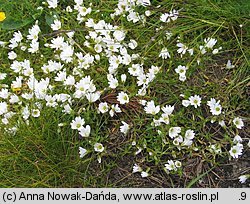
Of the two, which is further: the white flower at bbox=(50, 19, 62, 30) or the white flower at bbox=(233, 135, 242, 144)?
the white flower at bbox=(50, 19, 62, 30)

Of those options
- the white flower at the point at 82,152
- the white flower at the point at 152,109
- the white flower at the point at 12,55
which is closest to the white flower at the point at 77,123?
the white flower at the point at 82,152

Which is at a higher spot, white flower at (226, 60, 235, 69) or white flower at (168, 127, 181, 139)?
white flower at (226, 60, 235, 69)

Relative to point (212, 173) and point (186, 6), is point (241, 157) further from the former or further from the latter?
point (186, 6)

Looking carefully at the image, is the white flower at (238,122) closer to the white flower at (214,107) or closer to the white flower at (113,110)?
the white flower at (214,107)

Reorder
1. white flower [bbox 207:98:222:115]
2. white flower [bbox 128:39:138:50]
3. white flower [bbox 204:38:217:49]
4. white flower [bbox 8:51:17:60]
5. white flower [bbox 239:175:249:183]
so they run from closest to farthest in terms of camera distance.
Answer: white flower [bbox 239:175:249:183], white flower [bbox 207:98:222:115], white flower [bbox 204:38:217:49], white flower [bbox 128:39:138:50], white flower [bbox 8:51:17:60]

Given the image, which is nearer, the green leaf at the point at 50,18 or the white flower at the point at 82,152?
the white flower at the point at 82,152

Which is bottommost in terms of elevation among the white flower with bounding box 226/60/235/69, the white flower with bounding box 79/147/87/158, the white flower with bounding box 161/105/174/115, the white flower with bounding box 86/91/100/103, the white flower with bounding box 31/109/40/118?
the white flower with bounding box 79/147/87/158

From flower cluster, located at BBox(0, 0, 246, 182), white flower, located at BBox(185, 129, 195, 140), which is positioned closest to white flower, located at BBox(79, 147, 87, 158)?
flower cluster, located at BBox(0, 0, 246, 182)

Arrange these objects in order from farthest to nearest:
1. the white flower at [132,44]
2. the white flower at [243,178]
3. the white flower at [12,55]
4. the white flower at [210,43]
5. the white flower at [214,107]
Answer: the white flower at [12,55] < the white flower at [132,44] < the white flower at [210,43] < the white flower at [214,107] < the white flower at [243,178]

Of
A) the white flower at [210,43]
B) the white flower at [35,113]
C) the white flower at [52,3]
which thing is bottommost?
the white flower at [35,113]

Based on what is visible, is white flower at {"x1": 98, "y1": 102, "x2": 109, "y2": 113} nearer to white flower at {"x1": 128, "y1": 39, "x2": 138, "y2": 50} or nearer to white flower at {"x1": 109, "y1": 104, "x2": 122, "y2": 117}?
white flower at {"x1": 109, "y1": 104, "x2": 122, "y2": 117}

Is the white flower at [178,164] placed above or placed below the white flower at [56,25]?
below
